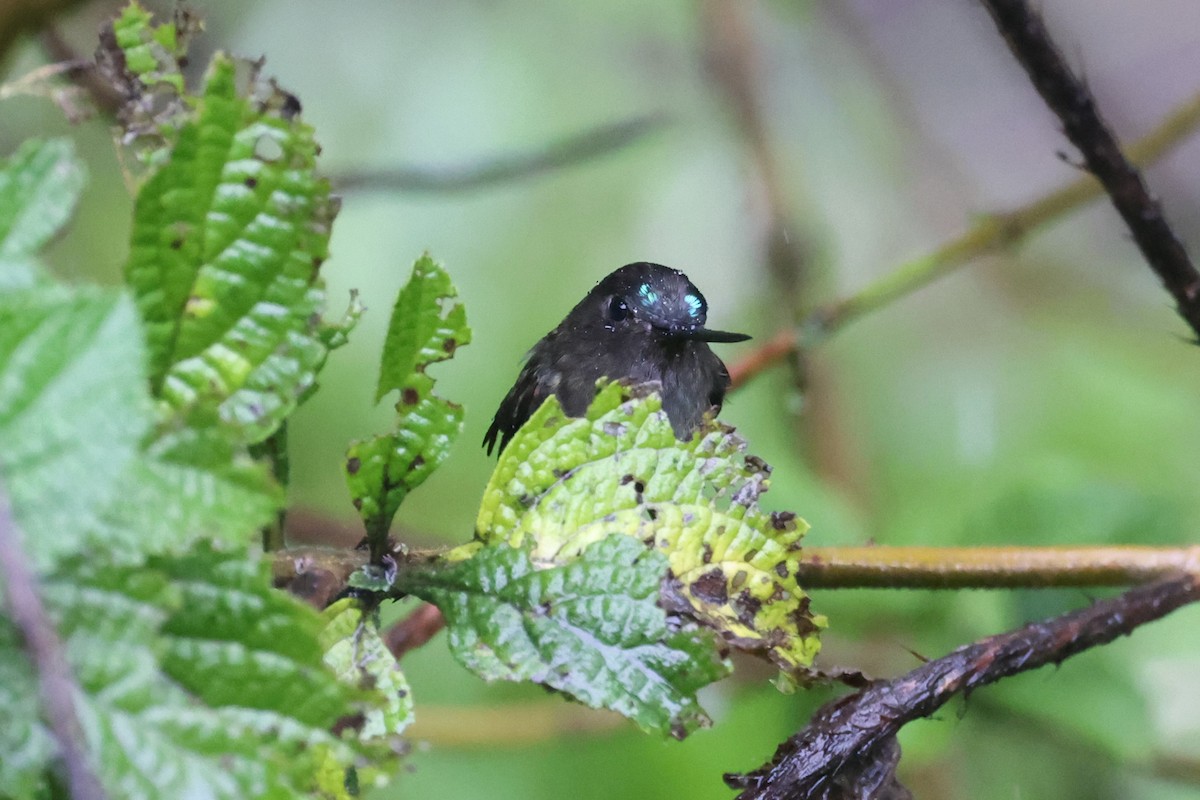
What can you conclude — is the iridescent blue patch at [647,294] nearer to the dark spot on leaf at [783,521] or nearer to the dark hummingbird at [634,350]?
the dark hummingbird at [634,350]

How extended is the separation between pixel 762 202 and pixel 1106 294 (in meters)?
0.93

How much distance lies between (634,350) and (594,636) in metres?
0.77

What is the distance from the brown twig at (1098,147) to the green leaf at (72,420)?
0.68 m

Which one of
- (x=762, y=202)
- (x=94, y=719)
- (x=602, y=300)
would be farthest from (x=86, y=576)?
(x=762, y=202)

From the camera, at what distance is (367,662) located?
0.49 m

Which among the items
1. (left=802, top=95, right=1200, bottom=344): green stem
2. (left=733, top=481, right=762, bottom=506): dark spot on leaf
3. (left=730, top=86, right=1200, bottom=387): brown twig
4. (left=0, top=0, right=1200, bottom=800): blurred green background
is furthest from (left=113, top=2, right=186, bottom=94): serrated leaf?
(left=802, top=95, right=1200, bottom=344): green stem

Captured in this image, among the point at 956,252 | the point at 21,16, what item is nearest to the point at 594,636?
the point at 21,16

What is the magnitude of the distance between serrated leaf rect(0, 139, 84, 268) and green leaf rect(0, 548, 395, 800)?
0.11 metres

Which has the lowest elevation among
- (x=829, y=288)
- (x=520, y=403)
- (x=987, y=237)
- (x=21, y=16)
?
(x=520, y=403)

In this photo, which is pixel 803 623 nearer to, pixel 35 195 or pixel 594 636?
pixel 594 636

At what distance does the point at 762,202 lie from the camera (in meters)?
2.33

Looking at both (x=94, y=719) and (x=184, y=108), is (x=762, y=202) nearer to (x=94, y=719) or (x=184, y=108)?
(x=184, y=108)

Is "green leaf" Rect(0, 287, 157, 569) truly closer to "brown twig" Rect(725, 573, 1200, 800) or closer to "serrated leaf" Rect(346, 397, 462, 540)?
"serrated leaf" Rect(346, 397, 462, 540)

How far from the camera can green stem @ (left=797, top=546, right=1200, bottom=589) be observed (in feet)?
2.34
